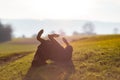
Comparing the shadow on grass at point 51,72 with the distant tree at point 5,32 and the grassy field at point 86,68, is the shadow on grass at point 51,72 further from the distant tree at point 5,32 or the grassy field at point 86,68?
the distant tree at point 5,32

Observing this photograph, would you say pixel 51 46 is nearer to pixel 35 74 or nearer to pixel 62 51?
pixel 62 51

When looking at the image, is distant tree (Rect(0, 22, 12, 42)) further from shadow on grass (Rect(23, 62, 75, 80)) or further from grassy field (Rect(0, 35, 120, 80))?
shadow on grass (Rect(23, 62, 75, 80))

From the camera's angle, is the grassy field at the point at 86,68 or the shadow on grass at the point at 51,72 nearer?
the grassy field at the point at 86,68

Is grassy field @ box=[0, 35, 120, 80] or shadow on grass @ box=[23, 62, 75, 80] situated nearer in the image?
grassy field @ box=[0, 35, 120, 80]

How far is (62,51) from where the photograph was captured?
25.9 m

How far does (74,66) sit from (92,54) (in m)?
4.08

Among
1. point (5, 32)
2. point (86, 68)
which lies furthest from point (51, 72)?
point (5, 32)

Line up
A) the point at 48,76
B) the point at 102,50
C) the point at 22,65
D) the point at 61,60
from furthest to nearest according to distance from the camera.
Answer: the point at 102,50 < the point at 22,65 < the point at 61,60 < the point at 48,76

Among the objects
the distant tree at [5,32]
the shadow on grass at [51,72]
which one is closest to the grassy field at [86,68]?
the shadow on grass at [51,72]

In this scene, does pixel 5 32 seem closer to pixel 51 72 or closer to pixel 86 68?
pixel 51 72

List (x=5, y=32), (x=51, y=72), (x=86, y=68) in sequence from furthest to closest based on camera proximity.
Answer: (x=5, y=32) < (x=86, y=68) < (x=51, y=72)

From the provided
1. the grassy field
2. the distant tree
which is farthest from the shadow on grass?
the distant tree

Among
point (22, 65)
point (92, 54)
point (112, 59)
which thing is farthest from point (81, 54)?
point (22, 65)

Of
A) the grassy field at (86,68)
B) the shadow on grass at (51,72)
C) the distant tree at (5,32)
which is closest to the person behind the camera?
the grassy field at (86,68)
